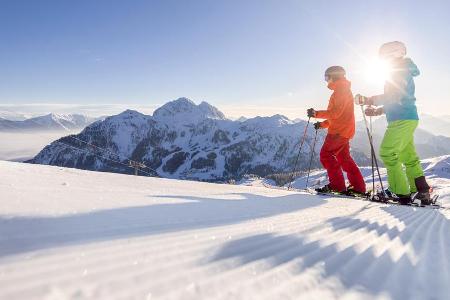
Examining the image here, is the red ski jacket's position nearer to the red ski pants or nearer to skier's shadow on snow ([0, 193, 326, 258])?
the red ski pants

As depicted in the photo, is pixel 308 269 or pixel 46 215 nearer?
pixel 308 269

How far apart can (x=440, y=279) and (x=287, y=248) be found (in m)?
0.79

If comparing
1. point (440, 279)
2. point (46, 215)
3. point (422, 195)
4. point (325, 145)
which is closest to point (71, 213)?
point (46, 215)

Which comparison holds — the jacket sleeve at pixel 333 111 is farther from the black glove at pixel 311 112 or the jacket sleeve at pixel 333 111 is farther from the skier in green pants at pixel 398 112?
the skier in green pants at pixel 398 112

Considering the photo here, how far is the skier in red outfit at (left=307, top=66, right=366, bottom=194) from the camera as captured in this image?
807 cm

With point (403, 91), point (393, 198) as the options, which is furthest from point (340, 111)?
point (393, 198)

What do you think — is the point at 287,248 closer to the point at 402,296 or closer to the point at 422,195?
the point at 402,296

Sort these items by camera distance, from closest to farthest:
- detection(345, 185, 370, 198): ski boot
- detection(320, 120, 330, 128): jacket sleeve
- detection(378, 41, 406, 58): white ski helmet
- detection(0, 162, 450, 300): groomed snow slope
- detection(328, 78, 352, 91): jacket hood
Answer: detection(0, 162, 450, 300): groomed snow slope, detection(378, 41, 406, 58): white ski helmet, detection(345, 185, 370, 198): ski boot, detection(328, 78, 352, 91): jacket hood, detection(320, 120, 330, 128): jacket sleeve

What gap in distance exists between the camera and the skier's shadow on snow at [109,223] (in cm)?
178

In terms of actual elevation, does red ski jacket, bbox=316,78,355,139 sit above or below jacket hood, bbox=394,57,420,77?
below

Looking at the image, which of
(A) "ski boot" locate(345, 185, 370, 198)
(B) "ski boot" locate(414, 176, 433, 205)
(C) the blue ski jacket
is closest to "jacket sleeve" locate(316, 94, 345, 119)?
(C) the blue ski jacket

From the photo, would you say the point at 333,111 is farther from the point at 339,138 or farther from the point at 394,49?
the point at 394,49

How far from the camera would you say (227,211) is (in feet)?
11.2

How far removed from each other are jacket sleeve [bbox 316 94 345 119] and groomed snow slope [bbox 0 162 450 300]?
4.87 m
